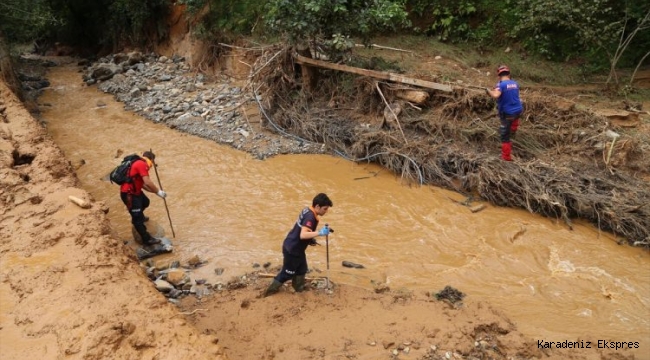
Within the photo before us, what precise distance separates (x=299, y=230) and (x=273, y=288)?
2.81 feet

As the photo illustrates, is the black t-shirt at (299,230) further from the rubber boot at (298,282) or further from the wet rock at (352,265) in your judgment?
the wet rock at (352,265)

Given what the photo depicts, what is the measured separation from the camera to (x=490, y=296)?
5570mm

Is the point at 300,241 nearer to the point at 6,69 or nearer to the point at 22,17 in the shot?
the point at 6,69

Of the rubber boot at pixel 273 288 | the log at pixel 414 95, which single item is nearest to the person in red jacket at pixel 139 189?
the rubber boot at pixel 273 288

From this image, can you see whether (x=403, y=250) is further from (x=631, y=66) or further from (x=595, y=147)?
(x=631, y=66)

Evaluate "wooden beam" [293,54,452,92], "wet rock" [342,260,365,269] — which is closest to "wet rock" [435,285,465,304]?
"wet rock" [342,260,365,269]

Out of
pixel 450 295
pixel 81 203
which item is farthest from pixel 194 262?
pixel 450 295

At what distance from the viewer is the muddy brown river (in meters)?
5.47

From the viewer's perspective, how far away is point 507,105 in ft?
24.4

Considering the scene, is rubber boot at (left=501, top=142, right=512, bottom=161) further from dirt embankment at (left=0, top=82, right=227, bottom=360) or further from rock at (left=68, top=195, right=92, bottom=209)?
rock at (left=68, top=195, right=92, bottom=209)

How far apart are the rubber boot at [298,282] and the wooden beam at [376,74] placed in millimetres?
4983

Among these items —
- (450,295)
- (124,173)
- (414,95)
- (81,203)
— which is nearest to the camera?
(81,203)

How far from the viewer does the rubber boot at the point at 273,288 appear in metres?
5.17

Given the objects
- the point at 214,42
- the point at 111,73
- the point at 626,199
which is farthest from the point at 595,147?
the point at 111,73
